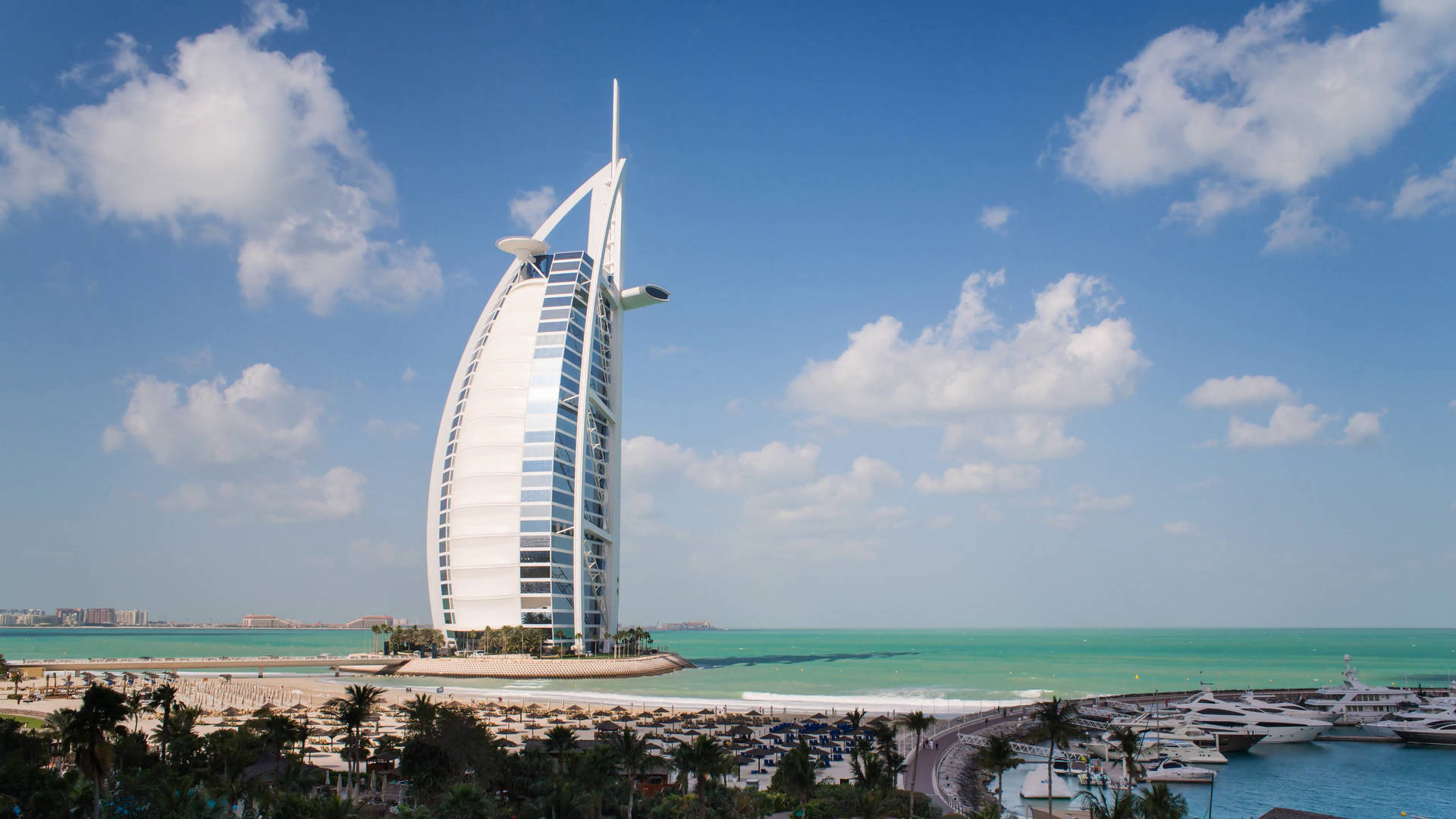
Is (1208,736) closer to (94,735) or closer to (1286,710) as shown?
(1286,710)

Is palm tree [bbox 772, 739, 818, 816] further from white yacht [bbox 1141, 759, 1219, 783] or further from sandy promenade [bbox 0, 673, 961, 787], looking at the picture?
white yacht [bbox 1141, 759, 1219, 783]

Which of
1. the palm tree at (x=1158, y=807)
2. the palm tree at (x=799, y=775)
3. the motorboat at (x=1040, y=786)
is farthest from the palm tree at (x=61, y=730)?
the motorboat at (x=1040, y=786)

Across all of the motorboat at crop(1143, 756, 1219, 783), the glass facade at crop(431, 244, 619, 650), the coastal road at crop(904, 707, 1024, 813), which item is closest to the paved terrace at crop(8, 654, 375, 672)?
the glass facade at crop(431, 244, 619, 650)

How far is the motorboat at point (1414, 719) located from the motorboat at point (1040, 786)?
29391 millimetres

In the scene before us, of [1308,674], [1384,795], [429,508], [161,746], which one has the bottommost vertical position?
[1308,674]

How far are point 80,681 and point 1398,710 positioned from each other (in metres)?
94.1

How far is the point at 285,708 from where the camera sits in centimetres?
5284

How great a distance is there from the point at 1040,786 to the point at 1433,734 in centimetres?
3198

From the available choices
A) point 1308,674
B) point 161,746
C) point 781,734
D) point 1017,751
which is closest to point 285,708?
point 161,746

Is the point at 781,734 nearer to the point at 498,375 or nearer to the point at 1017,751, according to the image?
the point at 1017,751

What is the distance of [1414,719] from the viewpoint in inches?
2195

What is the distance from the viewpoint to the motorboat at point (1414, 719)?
5472 centimetres

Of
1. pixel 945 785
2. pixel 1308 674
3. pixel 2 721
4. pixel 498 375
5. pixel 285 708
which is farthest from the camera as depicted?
pixel 1308 674

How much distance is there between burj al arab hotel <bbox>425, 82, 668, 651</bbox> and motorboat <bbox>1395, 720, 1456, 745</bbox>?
6575cm
